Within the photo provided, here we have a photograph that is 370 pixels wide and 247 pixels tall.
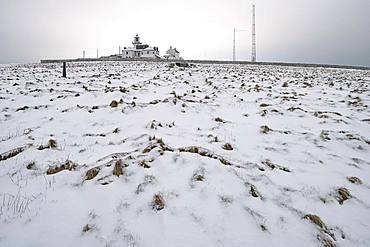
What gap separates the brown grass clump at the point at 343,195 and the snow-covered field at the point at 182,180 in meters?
0.02

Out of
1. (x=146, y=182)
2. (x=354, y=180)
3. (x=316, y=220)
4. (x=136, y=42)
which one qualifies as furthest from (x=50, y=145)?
(x=136, y=42)

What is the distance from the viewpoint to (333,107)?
648 centimetres

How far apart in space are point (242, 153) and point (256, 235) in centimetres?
159

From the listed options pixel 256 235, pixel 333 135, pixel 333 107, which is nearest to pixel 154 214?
pixel 256 235

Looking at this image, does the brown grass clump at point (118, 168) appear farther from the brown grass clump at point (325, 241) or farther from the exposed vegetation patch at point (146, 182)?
the brown grass clump at point (325, 241)

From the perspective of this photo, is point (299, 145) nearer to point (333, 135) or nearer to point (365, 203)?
point (333, 135)

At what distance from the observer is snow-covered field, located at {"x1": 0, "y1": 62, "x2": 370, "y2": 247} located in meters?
2.20

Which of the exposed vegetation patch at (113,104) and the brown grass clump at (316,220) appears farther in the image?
the exposed vegetation patch at (113,104)

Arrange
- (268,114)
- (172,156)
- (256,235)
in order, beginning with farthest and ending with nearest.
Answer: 1. (268,114)
2. (172,156)
3. (256,235)

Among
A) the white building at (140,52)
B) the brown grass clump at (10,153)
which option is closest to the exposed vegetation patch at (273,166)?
the brown grass clump at (10,153)

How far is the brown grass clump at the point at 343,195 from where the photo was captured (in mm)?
2703

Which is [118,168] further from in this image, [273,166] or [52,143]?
[273,166]

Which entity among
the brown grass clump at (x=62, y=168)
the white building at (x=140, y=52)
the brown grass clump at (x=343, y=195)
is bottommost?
the brown grass clump at (x=343, y=195)

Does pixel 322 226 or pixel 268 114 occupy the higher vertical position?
pixel 268 114
